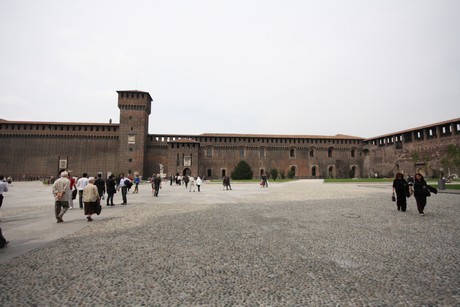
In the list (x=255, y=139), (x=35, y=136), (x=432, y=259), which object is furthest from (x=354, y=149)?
(x=35, y=136)

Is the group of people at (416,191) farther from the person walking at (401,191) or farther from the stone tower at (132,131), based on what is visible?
the stone tower at (132,131)

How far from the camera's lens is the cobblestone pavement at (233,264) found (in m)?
2.15

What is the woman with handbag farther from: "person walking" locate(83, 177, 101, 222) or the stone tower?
the stone tower

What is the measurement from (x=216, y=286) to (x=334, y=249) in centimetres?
197

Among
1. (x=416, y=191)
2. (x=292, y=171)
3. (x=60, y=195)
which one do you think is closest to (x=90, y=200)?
(x=60, y=195)

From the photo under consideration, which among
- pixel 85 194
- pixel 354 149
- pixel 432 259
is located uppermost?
pixel 354 149

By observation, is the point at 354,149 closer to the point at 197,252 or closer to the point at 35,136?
the point at 197,252

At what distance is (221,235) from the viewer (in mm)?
4352

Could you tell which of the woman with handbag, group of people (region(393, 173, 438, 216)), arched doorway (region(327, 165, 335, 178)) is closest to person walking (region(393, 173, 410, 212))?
group of people (region(393, 173, 438, 216))

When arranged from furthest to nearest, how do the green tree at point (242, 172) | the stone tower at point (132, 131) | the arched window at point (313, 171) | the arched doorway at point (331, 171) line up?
the arched doorway at point (331, 171) < the arched window at point (313, 171) < the stone tower at point (132, 131) < the green tree at point (242, 172)

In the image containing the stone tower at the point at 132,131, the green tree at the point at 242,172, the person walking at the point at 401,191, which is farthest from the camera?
the stone tower at the point at 132,131

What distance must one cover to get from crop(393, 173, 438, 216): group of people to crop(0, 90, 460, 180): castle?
3168 cm

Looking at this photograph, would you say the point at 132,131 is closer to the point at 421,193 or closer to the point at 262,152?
the point at 262,152

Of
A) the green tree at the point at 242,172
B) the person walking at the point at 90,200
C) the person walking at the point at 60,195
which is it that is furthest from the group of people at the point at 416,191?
the green tree at the point at 242,172
